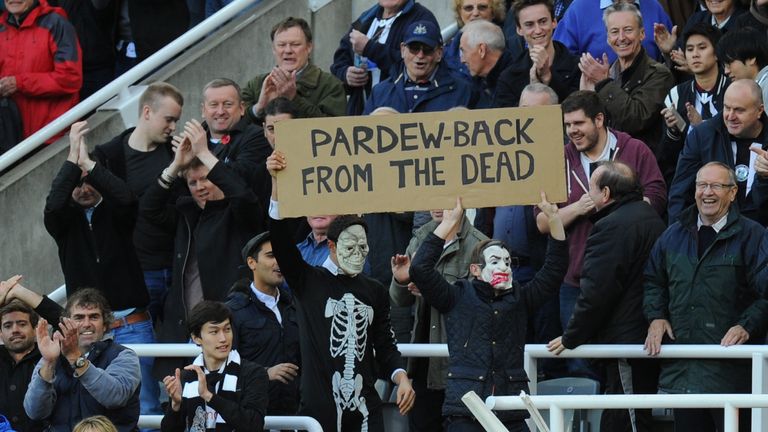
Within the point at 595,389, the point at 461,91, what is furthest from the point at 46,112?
the point at 595,389

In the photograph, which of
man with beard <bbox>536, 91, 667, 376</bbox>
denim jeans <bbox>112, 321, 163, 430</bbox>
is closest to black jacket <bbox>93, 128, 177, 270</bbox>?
denim jeans <bbox>112, 321, 163, 430</bbox>

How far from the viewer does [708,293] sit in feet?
34.2

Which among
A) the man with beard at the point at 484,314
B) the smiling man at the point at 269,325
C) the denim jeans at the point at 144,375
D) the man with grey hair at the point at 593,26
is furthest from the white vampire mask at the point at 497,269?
the man with grey hair at the point at 593,26

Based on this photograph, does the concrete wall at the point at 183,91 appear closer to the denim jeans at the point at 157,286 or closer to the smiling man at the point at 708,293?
the denim jeans at the point at 157,286

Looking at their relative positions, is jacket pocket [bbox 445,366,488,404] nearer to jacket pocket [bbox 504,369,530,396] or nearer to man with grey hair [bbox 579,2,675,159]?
jacket pocket [bbox 504,369,530,396]

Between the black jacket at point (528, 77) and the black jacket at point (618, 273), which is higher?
the black jacket at point (528, 77)

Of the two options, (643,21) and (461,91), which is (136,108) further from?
(643,21)

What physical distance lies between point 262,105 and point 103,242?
6.05ft

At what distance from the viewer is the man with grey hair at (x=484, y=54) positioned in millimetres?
13023

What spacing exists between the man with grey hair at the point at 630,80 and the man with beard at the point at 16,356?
4.08 metres

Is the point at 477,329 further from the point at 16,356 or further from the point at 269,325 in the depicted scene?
the point at 16,356

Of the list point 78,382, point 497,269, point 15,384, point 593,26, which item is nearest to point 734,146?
point 497,269

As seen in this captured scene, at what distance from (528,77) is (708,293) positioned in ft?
9.35

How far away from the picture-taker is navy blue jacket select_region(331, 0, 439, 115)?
1368cm
